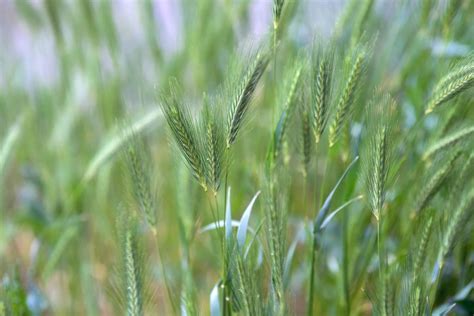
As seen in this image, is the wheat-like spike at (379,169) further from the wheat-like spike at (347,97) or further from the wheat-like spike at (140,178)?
the wheat-like spike at (140,178)

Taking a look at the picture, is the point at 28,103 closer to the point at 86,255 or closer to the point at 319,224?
the point at 86,255

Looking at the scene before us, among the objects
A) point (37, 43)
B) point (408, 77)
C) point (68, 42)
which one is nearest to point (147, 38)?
point (68, 42)

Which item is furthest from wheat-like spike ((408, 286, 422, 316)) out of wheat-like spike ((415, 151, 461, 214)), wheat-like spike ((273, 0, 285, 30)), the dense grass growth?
wheat-like spike ((273, 0, 285, 30))

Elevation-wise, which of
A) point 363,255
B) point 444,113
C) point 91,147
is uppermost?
point 91,147

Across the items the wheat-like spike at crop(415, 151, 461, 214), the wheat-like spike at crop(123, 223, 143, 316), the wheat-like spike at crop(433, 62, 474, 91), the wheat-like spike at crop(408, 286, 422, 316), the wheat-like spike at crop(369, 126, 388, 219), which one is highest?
the wheat-like spike at crop(433, 62, 474, 91)

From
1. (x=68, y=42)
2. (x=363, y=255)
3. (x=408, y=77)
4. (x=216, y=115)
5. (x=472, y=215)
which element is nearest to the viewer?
(x=216, y=115)

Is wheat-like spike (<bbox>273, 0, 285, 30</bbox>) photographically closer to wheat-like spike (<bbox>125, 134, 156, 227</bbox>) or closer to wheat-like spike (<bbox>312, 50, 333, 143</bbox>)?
wheat-like spike (<bbox>312, 50, 333, 143</bbox>)
